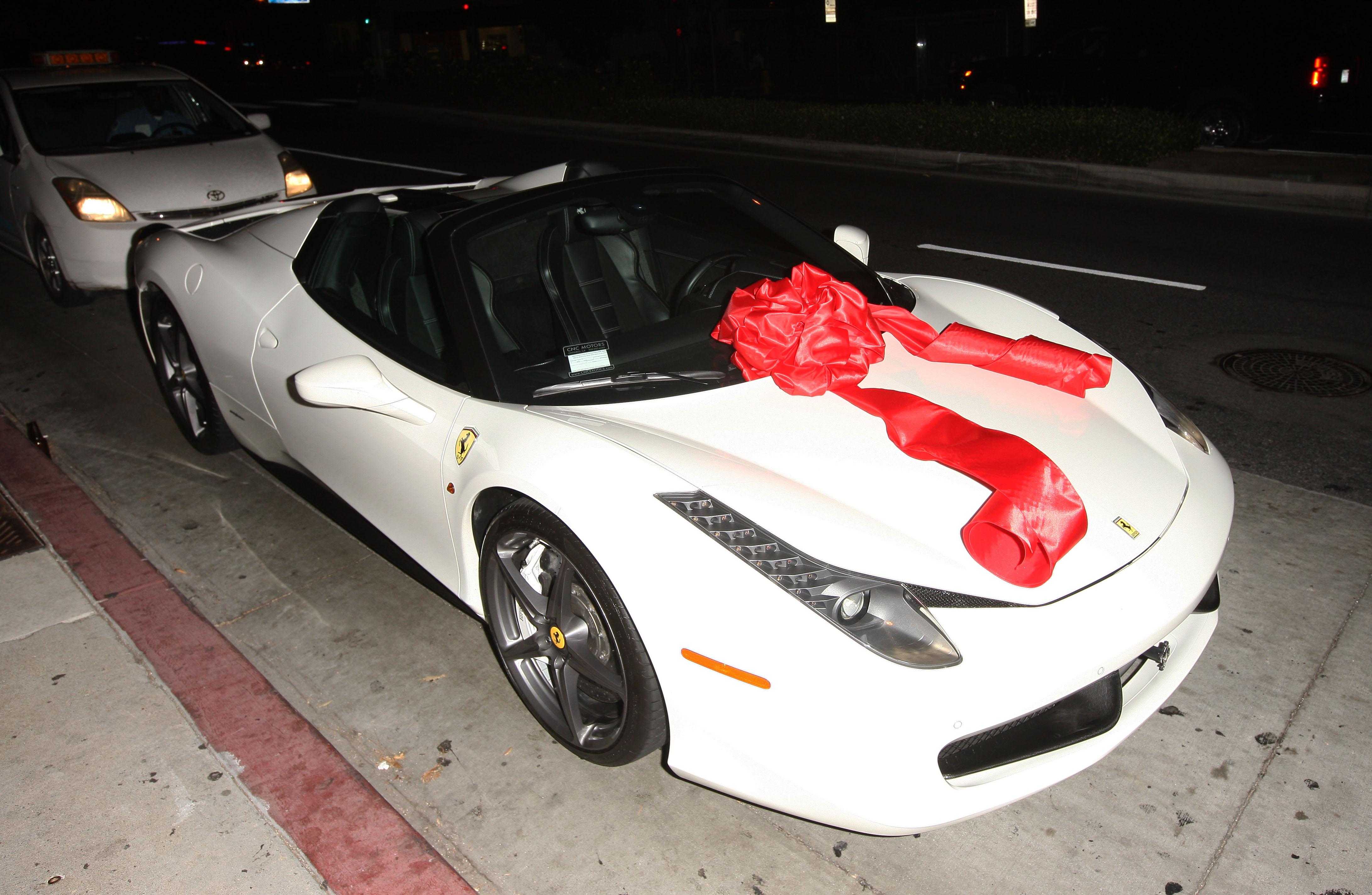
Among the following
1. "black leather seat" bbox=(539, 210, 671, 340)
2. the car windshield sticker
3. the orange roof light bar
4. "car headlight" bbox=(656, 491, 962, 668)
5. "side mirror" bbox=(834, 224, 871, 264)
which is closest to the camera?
"car headlight" bbox=(656, 491, 962, 668)

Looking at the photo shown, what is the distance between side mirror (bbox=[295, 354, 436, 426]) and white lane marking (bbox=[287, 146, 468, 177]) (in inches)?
403

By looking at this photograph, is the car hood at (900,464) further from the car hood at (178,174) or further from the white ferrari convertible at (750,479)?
the car hood at (178,174)

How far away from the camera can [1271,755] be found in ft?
A: 8.74

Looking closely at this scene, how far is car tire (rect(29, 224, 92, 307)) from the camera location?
666 cm

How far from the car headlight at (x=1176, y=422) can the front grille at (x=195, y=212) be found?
5.72 metres

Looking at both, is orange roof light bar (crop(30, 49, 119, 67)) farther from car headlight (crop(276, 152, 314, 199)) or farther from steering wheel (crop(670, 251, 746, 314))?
steering wheel (crop(670, 251, 746, 314))

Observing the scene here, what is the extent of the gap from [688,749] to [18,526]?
348 centimetres

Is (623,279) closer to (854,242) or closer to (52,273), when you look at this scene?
(854,242)

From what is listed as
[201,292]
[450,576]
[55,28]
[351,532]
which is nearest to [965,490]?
[450,576]

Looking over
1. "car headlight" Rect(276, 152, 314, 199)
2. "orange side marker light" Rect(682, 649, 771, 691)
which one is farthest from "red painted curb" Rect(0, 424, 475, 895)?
"car headlight" Rect(276, 152, 314, 199)

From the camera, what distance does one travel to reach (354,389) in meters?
2.84

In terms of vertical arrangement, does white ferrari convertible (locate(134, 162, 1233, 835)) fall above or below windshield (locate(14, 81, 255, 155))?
below

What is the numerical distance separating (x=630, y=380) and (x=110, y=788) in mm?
1900

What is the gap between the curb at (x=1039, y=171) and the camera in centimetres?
922
